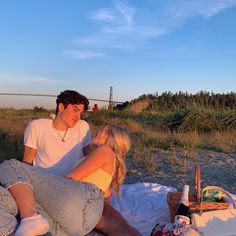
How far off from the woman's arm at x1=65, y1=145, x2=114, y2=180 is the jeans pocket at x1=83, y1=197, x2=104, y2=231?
285mm

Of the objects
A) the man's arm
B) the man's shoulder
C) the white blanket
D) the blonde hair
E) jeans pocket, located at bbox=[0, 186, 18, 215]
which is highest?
the man's shoulder

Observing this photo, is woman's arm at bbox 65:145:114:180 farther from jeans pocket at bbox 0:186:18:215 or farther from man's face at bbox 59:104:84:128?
man's face at bbox 59:104:84:128

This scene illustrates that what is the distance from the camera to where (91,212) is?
3.36m

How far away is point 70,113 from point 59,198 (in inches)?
55.6

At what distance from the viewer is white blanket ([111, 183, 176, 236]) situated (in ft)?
15.0

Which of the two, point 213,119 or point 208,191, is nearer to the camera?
point 208,191

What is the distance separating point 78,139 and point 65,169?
34 cm

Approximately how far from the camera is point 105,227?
3836 mm

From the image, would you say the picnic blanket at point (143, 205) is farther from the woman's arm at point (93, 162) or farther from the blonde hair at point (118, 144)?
the woman's arm at point (93, 162)

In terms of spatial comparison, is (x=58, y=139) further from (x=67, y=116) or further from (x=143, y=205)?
(x=143, y=205)

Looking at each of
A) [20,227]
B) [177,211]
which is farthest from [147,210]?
[20,227]

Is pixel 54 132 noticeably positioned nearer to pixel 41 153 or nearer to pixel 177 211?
pixel 41 153

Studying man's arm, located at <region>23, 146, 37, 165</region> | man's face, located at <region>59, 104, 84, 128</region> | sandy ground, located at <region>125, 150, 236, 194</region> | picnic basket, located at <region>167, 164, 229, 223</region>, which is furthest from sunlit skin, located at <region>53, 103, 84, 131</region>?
sandy ground, located at <region>125, 150, 236, 194</region>

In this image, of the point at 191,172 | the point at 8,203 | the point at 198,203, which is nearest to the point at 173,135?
the point at 191,172
